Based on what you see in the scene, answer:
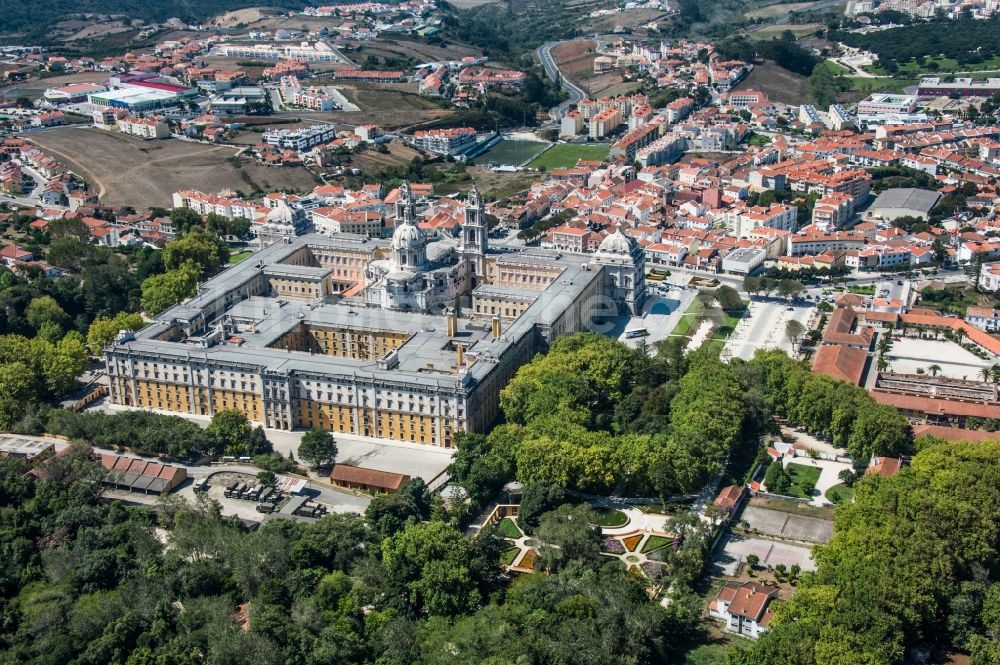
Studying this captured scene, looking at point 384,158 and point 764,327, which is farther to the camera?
point 384,158

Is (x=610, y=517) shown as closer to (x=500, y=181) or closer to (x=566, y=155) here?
(x=500, y=181)

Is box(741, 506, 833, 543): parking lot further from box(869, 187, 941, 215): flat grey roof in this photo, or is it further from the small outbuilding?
box(869, 187, 941, 215): flat grey roof

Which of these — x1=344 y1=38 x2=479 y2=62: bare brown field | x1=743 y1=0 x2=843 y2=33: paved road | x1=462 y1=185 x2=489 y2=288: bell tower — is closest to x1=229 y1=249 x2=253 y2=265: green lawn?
x1=462 y1=185 x2=489 y2=288: bell tower

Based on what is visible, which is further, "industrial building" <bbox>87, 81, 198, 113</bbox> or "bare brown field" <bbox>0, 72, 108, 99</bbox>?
"bare brown field" <bbox>0, 72, 108, 99</bbox>

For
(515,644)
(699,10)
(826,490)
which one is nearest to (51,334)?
(515,644)

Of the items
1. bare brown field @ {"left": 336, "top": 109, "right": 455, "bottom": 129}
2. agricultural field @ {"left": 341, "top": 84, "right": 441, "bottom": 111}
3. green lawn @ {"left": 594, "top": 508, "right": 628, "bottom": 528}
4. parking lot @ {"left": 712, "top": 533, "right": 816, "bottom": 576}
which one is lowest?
green lawn @ {"left": 594, "top": 508, "right": 628, "bottom": 528}

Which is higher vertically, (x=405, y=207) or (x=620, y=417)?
(x=405, y=207)

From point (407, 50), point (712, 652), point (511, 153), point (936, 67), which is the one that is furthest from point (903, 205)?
point (407, 50)

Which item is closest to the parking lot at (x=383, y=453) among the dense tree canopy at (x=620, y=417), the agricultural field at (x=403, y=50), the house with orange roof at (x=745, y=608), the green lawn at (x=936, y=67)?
the dense tree canopy at (x=620, y=417)
